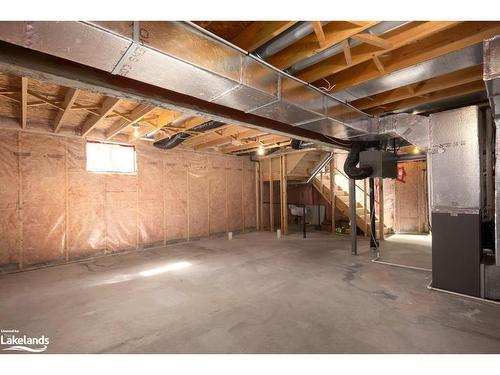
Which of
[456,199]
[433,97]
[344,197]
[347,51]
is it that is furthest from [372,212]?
[347,51]

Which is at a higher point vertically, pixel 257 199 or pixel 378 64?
pixel 378 64

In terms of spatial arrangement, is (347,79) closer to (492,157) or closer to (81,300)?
(492,157)

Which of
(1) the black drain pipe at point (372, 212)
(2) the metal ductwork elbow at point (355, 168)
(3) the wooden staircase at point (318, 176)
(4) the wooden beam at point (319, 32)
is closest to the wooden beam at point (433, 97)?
(2) the metal ductwork elbow at point (355, 168)

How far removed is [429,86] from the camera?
8.63ft

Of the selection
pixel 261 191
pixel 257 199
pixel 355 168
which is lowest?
pixel 257 199

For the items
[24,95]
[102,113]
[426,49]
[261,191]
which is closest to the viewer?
[426,49]

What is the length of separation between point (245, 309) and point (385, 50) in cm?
263

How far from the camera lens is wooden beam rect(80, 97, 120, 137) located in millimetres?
2952

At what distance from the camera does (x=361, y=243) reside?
532cm

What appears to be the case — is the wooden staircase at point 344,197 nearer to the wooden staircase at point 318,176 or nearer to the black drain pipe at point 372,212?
the wooden staircase at point 318,176

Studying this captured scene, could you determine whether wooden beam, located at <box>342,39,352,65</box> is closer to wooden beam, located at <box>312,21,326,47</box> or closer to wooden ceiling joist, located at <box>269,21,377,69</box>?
wooden ceiling joist, located at <box>269,21,377,69</box>

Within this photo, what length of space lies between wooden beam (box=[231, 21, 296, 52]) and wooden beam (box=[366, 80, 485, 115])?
2438 millimetres

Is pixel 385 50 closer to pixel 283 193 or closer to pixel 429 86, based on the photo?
pixel 429 86
